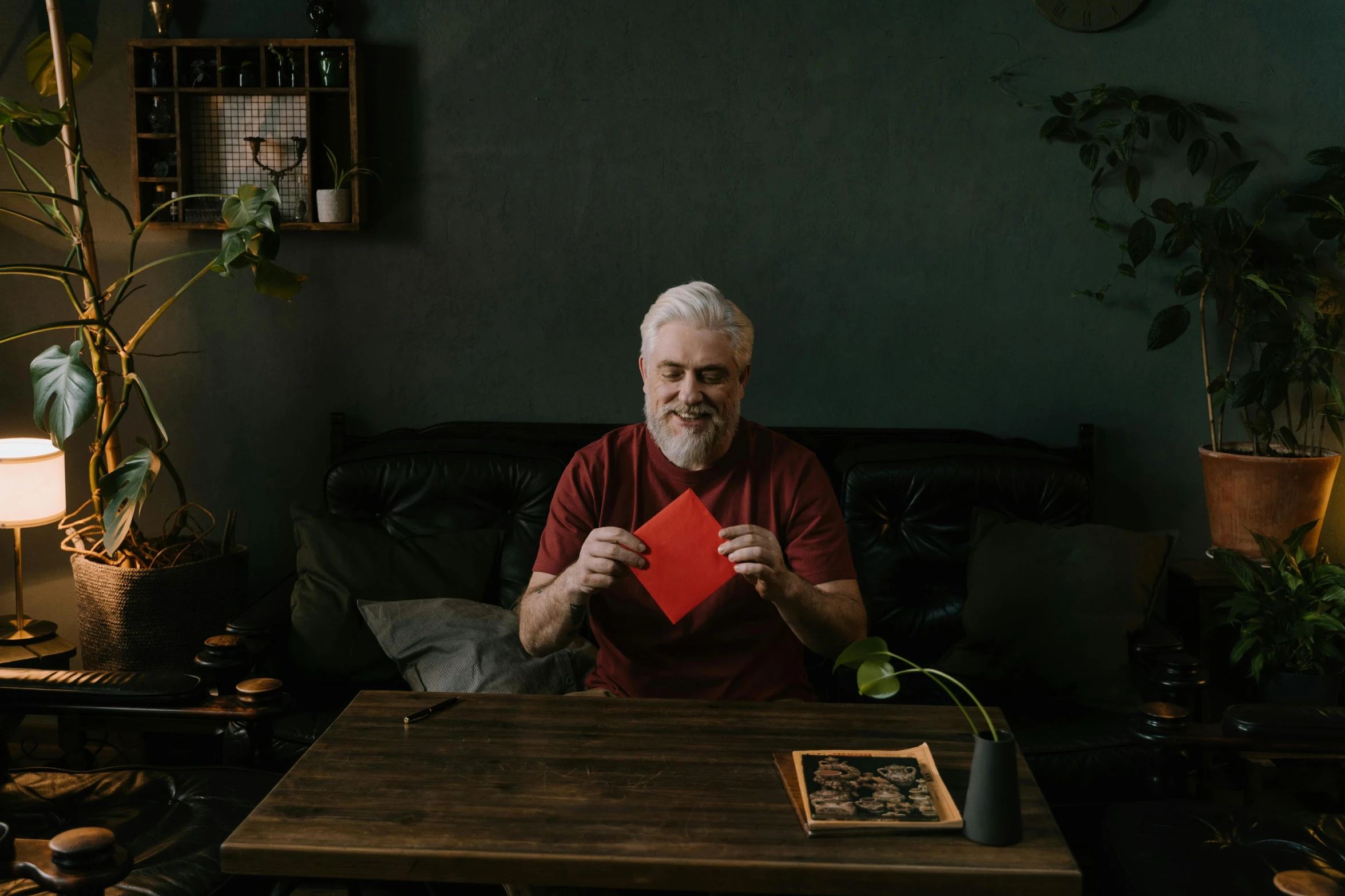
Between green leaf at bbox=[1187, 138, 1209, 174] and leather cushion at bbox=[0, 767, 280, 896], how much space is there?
9.00 ft

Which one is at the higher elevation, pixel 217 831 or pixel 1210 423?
pixel 1210 423

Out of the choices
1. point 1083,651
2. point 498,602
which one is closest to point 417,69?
point 498,602

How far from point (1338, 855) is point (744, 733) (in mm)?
983

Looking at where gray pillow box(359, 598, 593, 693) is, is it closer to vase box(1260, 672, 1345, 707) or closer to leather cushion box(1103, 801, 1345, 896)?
leather cushion box(1103, 801, 1345, 896)

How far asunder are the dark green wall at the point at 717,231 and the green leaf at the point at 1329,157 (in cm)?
17

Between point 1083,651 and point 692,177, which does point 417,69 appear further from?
point 1083,651

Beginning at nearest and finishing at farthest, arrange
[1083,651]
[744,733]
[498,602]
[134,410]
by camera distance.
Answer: [744,733], [1083,651], [498,602], [134,410]

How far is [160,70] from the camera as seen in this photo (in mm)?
2916

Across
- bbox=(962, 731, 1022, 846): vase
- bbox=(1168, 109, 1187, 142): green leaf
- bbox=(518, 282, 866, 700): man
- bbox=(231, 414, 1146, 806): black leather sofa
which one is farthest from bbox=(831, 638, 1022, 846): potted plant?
bbox=(1168, 109, 1187, 142): green leaf

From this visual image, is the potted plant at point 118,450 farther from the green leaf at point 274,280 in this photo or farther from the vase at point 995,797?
the vase at point 995,797

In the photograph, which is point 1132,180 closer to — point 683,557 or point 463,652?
point 683,557

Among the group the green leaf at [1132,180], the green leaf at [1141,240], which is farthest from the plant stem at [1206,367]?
the green leaf at [1132,180]

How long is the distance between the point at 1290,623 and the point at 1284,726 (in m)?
1.03

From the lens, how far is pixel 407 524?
8.89ft
